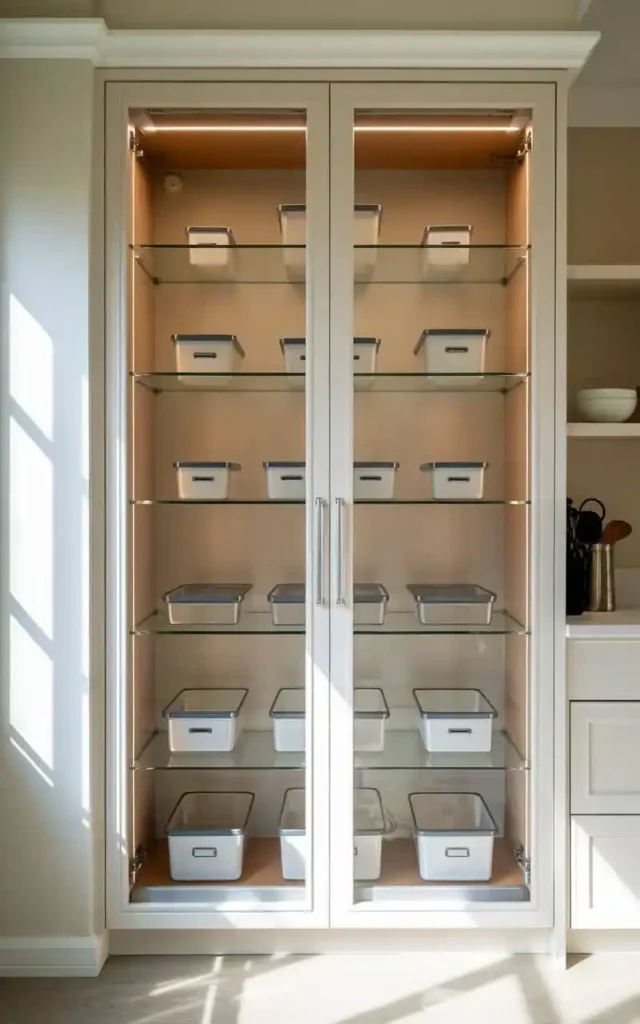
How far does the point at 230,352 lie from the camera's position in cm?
246

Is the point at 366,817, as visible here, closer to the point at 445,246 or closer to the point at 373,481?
the point at 373,481

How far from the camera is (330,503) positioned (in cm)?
232

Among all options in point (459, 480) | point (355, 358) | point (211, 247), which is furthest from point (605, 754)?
point (211, 247)

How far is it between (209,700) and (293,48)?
72.4 inches

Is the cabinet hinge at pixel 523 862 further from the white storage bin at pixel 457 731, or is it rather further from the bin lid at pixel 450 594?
the bin lid at pixel 450 594

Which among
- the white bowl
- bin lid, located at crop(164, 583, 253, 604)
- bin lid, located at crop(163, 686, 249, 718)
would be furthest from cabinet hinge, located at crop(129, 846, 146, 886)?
the white bowl

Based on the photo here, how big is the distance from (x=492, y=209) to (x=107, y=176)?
44.0 inches

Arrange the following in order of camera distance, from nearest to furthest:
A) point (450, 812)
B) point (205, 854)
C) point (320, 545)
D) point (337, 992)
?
1. point (337, 992)
2. point (320, 545)
3. point (205, 854)
4. point (450, 812)

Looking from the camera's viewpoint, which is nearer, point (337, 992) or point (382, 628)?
point (337, 992)

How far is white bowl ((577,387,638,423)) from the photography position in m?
2.49

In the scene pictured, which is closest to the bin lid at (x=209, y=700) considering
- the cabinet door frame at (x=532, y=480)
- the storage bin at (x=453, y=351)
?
the cabinet door frame at (x=532, y=480)

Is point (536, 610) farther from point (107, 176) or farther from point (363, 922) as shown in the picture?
point (107, 176)

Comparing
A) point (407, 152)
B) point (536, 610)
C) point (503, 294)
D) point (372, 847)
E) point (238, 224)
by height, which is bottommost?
point (372, 847)

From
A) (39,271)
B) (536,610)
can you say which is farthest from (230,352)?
(536,610)
